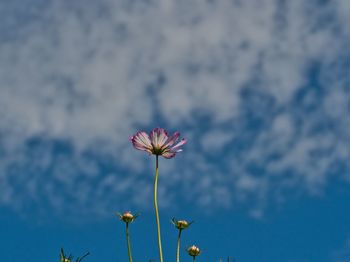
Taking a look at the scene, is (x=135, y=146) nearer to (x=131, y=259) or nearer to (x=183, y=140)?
(x=183, y=140)

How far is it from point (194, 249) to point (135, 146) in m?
0.78

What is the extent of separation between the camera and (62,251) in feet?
6.56

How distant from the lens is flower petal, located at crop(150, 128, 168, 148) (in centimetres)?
230

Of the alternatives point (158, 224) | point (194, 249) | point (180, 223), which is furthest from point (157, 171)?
point (194, 249)

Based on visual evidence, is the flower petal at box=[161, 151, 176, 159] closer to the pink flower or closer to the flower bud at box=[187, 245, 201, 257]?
the pink flower

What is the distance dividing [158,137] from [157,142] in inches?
0.7

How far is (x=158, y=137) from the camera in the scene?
2.32 meters

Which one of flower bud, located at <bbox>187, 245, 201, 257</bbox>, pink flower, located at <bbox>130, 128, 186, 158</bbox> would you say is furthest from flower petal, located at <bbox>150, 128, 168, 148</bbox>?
flower bud, located at <bbox>187, 245, 201, 257</bbox>

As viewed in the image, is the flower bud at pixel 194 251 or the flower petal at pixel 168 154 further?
the flower bud at pixel 194 251

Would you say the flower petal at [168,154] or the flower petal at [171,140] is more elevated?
the flower petal at [171,140]

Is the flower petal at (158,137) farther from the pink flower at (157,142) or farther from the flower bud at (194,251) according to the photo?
the flower bud at (194,251)

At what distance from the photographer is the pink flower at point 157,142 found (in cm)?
230

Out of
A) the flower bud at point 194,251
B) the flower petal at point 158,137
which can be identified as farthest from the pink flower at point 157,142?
the flower bud at point 194,251

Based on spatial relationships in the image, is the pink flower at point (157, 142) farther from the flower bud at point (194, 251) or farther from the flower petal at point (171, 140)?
the flower bud at point (194, 251)
